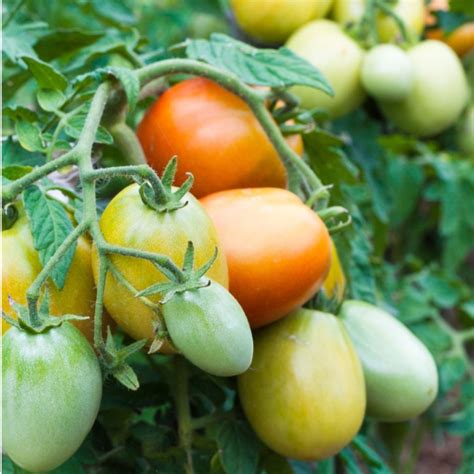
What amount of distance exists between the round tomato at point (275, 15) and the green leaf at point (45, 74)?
2.02 feet

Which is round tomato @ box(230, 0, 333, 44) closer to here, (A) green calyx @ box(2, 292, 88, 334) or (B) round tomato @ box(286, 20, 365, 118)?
(B) round tomato @ box(286, 20, 365, 118)

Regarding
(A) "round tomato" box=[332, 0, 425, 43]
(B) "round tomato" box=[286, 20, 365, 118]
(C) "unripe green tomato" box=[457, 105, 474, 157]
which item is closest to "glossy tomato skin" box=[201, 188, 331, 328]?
(B) "round tomato" box=[286, 20, 365, 118]

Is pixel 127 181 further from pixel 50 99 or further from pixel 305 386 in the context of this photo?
pixel 305 386

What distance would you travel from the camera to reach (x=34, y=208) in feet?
2.04

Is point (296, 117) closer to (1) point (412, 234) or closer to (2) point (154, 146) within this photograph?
(2) point (154, 146)

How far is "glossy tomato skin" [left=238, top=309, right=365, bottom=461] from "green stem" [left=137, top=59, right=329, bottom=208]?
0.12 meters

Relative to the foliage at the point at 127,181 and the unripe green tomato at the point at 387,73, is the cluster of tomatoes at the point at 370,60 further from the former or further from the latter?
the foliage at the point at 127,181

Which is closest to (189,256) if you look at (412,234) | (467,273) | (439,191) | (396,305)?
(396,305)

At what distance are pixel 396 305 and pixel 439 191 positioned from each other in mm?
268

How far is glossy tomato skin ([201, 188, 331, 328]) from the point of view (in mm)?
666

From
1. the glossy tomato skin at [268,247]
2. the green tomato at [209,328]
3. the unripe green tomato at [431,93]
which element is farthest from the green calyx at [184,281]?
the unripe green tomato at [431,93]

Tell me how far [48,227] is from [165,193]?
102mm

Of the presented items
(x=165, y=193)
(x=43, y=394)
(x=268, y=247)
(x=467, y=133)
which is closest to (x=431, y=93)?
(x=467, y=133)

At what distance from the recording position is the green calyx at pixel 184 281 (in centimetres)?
54
